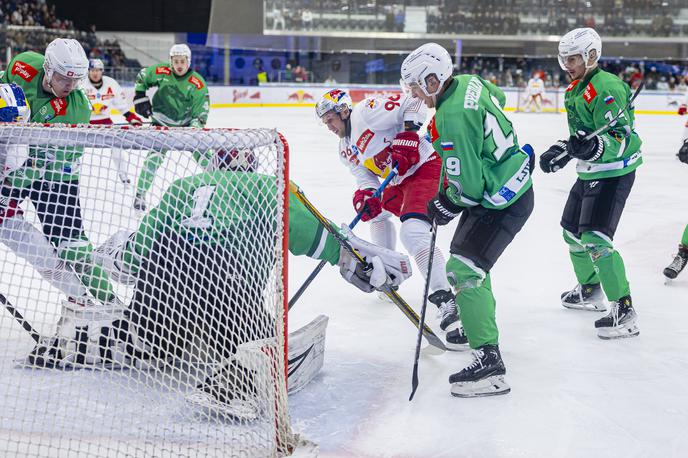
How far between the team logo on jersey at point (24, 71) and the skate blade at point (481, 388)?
183 cm

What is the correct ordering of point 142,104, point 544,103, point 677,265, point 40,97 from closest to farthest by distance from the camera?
point 40,97 → point 677,265 → point 142,104 → point 544,103

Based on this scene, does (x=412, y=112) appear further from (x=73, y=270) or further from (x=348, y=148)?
(x=73, y=270)

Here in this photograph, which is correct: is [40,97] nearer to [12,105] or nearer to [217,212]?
[12,105]

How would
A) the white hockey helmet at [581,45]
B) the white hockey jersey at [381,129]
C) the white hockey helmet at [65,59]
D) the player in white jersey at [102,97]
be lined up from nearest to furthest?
the white hockey helmet at [65,59]
the white hockey helmet at [581,45]
the white hockey jersey at [381,129]
the player in white jersey at [102,97]

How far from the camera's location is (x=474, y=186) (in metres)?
2.31

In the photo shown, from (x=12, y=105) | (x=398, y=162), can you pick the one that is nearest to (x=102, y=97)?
(x=398, y=162)

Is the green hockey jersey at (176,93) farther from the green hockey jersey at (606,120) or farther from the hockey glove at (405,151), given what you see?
the green hockey jersey at (606,120)

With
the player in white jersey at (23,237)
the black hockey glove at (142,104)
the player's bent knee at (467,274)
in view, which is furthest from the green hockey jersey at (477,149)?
the black hockey glove at (142,104)

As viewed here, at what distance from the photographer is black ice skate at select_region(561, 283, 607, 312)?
3270 millimetres

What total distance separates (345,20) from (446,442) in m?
21.3

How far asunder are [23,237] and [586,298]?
7.32 ft

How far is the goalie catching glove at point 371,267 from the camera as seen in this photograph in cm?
239

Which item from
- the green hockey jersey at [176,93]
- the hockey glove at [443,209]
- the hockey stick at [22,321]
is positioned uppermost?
the green hockey jersey at [176,93]

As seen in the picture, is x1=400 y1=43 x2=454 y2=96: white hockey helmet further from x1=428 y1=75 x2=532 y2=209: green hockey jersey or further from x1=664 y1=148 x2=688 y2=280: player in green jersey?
x1=664 y1=148 x2=688 y2=280: player in green jersey
